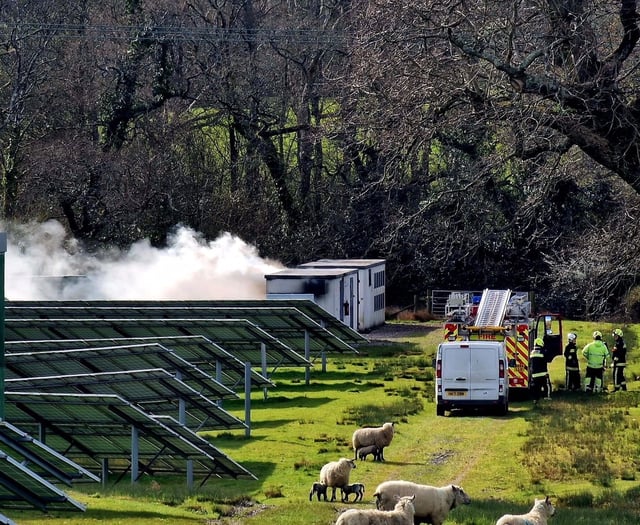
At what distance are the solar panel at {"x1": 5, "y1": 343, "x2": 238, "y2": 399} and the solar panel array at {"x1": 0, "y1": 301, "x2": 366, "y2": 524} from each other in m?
0.02

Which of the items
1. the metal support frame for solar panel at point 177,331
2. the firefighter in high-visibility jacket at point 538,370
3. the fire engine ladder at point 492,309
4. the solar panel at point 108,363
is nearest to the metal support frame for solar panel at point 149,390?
the solar panel at point 108,363

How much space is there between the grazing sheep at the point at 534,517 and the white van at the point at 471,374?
1352 cm

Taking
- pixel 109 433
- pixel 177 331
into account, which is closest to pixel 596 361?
pixel 177 331

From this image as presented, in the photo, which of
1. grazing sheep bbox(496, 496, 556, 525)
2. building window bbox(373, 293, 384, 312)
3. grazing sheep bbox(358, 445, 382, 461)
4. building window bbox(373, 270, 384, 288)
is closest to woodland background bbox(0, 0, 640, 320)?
building window bbox(373, 270, 384, 288)

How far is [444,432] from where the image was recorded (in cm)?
2991

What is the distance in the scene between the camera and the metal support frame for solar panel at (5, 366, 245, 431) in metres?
23.4

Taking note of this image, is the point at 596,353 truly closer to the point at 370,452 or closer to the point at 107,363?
the point at 370,452

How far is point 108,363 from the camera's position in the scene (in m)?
27.4

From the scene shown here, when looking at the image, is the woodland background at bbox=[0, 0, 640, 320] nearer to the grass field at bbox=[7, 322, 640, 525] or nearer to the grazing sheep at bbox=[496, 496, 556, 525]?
the grass field at bbox=[7, 322, 640, 525]

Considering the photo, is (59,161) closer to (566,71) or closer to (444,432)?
(444,432)

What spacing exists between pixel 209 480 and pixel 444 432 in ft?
24.9

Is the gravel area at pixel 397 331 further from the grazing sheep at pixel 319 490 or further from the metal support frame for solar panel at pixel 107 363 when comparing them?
the grazing sheep at pixel 319 490

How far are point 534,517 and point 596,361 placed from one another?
18189 mm

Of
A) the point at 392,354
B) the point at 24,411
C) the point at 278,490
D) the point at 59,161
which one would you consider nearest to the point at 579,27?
the point at 278,490
